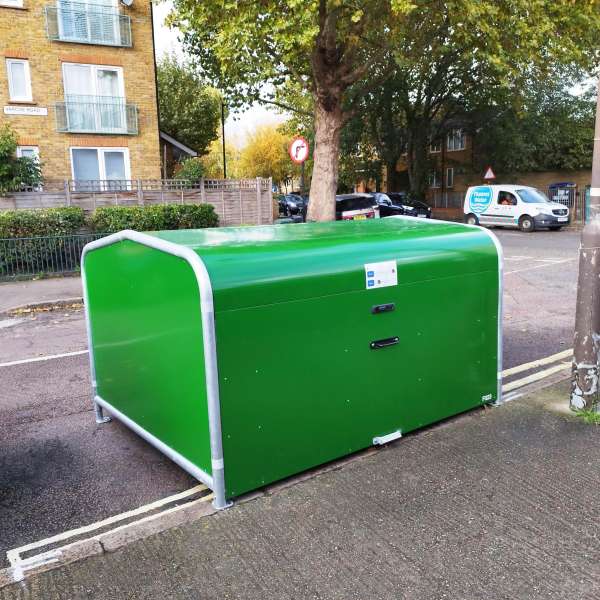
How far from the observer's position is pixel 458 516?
3189 mm

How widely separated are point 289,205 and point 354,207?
16241 millimetres

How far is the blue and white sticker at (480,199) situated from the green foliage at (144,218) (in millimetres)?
14202

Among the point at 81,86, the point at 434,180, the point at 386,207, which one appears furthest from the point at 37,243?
the point at 434,180

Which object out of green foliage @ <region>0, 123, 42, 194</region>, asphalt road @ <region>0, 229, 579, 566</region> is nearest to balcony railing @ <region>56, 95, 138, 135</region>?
green foliage @ <region>0, 123, 42, 194</region>

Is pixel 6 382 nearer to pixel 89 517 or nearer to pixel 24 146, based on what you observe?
pixel 89 517

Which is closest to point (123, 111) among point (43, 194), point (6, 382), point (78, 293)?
point (43, 194)

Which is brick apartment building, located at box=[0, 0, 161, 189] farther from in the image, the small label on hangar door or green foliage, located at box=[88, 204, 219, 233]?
the small label on hangar door

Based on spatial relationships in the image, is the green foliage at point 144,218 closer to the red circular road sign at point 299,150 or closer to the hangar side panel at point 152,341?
the red circular road sign at point 299,150

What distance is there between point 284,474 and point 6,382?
12.5 feet

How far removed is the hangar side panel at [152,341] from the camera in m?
3.28

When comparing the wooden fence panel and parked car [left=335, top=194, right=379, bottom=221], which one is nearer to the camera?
the wooden fence panel

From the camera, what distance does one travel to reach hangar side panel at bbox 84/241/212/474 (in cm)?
328

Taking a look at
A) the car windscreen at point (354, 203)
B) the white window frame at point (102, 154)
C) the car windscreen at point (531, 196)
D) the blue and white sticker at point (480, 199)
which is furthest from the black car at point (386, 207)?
the white window frame at point (102, 154)

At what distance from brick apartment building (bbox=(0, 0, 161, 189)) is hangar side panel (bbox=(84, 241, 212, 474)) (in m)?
18.4
